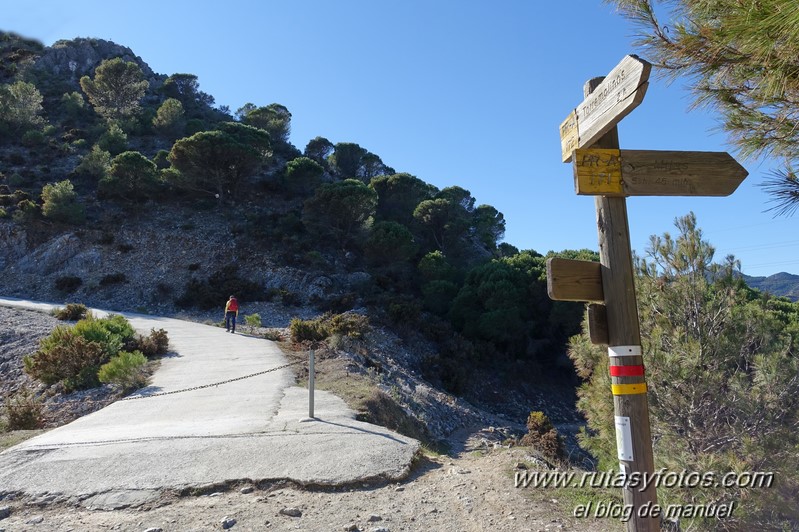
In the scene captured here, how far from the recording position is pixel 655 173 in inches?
120

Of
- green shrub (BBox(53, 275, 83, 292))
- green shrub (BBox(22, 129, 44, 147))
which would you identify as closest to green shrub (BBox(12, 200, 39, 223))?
green shrub (BBox(53, 275, 83, 292))

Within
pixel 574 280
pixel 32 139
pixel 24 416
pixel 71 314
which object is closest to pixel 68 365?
pixel 24 416

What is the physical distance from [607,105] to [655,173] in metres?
0.52

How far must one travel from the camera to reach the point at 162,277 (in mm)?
28984

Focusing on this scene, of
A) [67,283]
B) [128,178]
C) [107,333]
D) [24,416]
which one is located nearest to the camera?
[24,416]

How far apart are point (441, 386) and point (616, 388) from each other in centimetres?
1606

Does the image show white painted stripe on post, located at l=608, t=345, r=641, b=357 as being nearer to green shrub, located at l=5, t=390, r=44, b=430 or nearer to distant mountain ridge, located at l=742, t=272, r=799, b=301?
distant mountain ridge, located at l=742, t=272, r=799, b=301

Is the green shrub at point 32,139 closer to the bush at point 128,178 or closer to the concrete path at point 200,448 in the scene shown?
the bush at point 128,178

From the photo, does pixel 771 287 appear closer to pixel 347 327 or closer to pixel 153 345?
pixel 347 327

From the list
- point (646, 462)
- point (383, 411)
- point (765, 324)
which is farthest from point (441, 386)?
point (646, 462)

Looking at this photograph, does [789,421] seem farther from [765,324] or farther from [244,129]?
[244,129]

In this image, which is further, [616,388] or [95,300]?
[95,300]

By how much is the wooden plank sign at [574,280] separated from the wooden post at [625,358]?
0.16 feet

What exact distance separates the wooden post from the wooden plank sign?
5 centimetres
